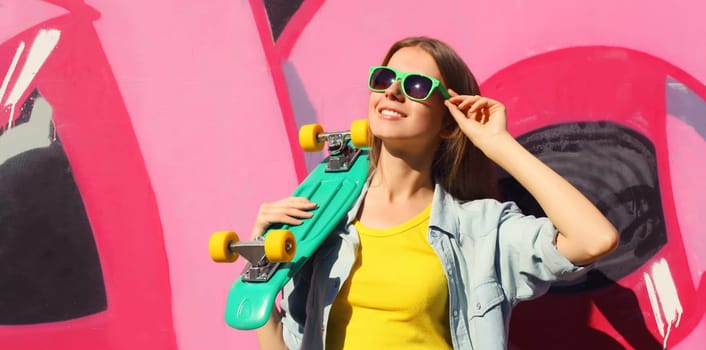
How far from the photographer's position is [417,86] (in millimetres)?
1735

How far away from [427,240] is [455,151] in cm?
25

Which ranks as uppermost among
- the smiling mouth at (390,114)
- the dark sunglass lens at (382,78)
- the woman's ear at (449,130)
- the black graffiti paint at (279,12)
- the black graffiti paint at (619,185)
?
the black graffiti paint at (279,12)

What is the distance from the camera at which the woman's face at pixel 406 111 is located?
1.75 meters

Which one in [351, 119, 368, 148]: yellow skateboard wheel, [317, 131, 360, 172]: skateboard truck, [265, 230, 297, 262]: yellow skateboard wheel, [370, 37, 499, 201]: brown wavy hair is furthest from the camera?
[317, 131, 360, 172]: skateboard truck

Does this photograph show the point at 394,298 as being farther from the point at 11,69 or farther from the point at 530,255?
the point at 11,69

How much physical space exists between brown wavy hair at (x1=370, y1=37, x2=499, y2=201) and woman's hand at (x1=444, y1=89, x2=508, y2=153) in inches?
2.3

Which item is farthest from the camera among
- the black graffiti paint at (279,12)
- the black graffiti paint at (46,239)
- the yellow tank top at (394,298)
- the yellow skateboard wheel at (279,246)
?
the black graffiti paint at (46,239)

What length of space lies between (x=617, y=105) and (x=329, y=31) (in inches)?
34.9

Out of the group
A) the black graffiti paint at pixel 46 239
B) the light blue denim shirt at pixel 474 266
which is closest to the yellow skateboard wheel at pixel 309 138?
the light blue denim shirt at pixel 474 266

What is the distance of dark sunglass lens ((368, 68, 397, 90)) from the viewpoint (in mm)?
1768

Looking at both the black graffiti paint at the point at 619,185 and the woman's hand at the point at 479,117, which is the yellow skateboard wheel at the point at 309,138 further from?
the black graffiti paint at the point at 619,185

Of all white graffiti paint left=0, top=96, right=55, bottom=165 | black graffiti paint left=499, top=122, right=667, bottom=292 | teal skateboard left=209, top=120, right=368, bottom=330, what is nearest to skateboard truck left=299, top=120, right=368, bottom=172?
teal skateboard left=209, top=120, right=368, bottom=330

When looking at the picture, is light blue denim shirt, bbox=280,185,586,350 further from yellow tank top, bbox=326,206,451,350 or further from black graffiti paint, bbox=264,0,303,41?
black graffiti paint, bbox=264,0,303,41

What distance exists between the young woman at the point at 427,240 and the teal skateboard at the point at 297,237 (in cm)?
4
